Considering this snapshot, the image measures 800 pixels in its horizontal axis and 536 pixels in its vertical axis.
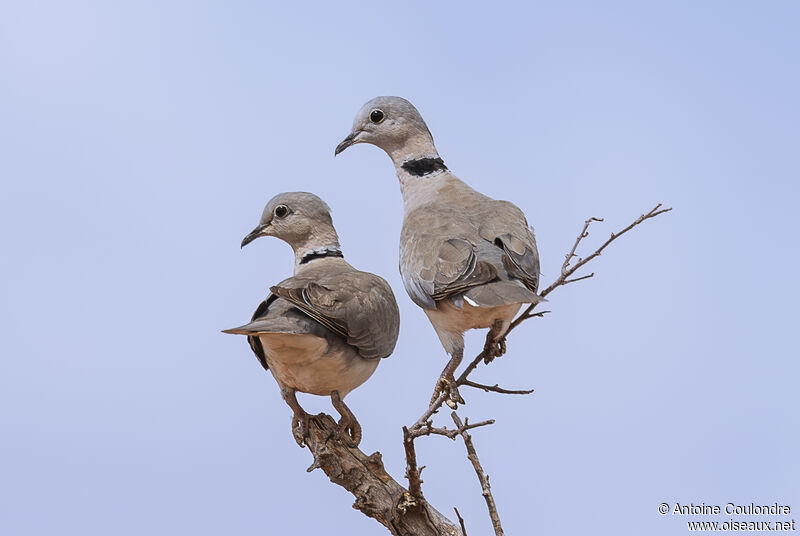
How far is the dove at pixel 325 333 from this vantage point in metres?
4.92

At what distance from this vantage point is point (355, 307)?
5188 mm

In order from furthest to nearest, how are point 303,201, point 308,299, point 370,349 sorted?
1. point 303,201
2. point 370,349
3. point 308,299

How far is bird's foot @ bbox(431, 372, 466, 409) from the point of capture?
5172mm

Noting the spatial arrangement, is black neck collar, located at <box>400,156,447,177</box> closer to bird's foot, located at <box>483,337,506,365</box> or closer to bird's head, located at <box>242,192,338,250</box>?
bird's head, located at <box>242,192,338,250</box>

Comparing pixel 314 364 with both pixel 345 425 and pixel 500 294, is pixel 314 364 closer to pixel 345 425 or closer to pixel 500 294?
pixel 345 425

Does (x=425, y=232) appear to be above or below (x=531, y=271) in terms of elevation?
above

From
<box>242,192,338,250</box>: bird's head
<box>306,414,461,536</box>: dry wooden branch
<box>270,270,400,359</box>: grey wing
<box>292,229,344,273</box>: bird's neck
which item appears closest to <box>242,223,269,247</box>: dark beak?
<box>242,192,338,250</box>: bird's head

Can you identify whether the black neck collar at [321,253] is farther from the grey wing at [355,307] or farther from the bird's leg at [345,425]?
the bird's leg at [345,425]

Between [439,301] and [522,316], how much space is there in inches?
15.9

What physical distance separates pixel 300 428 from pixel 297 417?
2.3 inches

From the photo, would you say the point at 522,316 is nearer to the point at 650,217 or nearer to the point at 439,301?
the point at 439,301

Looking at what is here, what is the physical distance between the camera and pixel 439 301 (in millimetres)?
5188

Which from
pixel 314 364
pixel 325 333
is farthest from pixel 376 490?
pixel 325 333

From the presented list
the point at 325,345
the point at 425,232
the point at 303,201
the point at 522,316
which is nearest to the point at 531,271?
the point at 522,316
